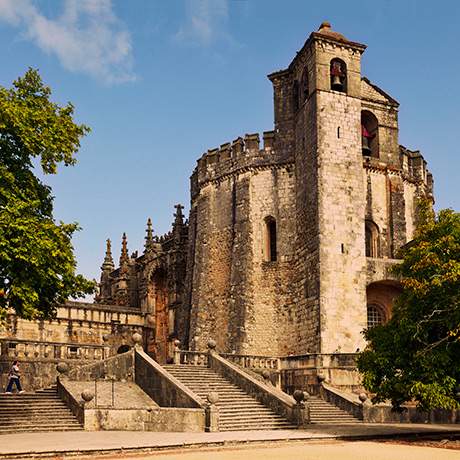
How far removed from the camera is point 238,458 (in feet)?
45.0

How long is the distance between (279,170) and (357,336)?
9114mm

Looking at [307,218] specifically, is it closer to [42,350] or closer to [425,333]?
[42,350]

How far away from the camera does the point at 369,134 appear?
3397 centimetres

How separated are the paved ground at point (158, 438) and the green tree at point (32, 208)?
317cm

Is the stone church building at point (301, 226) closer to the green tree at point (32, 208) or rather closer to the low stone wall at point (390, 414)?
the low stone wall at point (390, 414)

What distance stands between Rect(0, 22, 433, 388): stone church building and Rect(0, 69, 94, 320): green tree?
28.2ft

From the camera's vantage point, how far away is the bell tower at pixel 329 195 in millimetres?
28406

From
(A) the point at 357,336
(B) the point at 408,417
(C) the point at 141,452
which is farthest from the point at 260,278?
(C) the point at 141,452

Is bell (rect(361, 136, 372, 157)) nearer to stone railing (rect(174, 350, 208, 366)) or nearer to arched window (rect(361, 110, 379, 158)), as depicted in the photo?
arched window (rect(361, 110, 379, 158))

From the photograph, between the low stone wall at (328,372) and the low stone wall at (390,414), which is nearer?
the low stone wall at (390,414)

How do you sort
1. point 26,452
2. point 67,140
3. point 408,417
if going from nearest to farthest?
point 26,452 → point 67,140 → point 408,417

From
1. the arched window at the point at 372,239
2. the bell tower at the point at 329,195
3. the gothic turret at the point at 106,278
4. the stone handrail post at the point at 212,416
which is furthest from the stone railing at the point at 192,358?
the gothic turret at the point at 106,278

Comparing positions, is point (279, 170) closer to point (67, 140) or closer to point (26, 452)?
point (67, 140)

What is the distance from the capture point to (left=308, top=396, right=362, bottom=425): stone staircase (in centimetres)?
2342
